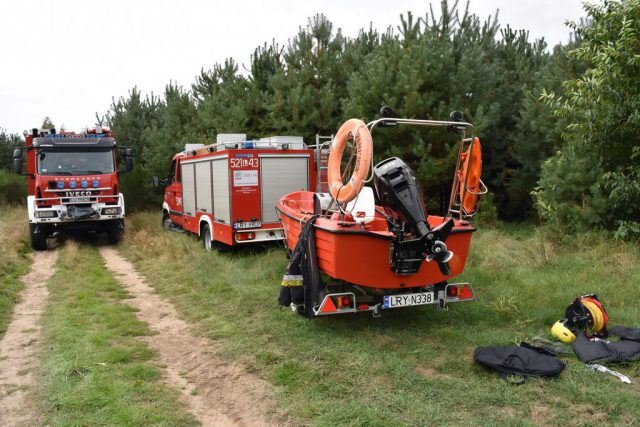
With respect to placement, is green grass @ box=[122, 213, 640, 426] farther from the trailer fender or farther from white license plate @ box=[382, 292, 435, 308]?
the trailer fender

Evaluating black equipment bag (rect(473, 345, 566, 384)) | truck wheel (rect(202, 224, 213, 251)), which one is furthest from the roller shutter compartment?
black equipment bag (rect(473, 345, 566, 384))

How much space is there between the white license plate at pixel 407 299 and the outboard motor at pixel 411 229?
31 centimetres

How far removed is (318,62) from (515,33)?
5.68 metres

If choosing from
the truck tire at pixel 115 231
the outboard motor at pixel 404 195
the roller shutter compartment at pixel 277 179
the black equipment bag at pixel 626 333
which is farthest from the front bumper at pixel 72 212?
the black equipment bag at pixel 626 333

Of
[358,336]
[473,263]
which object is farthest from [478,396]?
[473,263]

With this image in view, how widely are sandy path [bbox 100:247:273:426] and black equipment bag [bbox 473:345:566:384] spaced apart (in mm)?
1957

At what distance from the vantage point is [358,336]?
5.70 m

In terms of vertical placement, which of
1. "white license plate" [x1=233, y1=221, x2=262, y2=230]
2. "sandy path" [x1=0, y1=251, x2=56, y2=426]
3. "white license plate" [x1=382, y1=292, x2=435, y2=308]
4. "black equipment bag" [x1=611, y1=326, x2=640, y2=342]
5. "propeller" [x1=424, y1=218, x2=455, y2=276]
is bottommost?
"sandy path" [x1=0, y1=251, x2=56, y2=426]

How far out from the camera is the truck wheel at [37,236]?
1261 cm

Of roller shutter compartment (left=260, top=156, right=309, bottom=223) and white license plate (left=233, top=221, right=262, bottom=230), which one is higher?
roller shutter compartment (left=260, top=156, right=309, bottom=223)

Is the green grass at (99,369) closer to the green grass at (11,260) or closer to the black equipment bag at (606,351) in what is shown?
the green grass at (11,260)

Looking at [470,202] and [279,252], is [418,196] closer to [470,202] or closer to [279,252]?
[470,202]

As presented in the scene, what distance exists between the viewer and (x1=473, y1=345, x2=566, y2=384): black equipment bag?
4504mm

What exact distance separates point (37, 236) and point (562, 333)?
1168 cm
